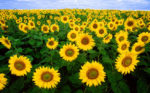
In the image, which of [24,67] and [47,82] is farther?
[24,67]

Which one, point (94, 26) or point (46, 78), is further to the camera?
point (94, 26)

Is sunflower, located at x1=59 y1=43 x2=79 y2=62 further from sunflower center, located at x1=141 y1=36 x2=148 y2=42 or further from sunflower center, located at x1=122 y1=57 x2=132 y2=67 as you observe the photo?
sunflower center, located at x1=141 y1=36 x2=148 y2=42

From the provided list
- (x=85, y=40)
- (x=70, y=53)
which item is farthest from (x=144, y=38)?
(x=70, y=53)

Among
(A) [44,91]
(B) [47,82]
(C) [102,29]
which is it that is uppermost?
(C) [102,29]

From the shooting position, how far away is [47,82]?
1938 mm

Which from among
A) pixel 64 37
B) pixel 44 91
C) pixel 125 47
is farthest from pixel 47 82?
pixel 64 37

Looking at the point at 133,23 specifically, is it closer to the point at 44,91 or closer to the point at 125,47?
the point at 125,47

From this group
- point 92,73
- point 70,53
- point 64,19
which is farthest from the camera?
point 64,19

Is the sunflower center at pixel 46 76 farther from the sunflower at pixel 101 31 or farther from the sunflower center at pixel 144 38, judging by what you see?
the sunflower center at pixel 144 38

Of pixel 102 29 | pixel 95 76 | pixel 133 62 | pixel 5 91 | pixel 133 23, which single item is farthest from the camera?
pixel 133 23

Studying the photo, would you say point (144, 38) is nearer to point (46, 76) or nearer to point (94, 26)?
point (94, 26)

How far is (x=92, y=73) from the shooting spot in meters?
1.91

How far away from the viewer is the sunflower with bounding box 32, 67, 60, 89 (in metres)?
1.93

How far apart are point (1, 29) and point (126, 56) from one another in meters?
4.91
